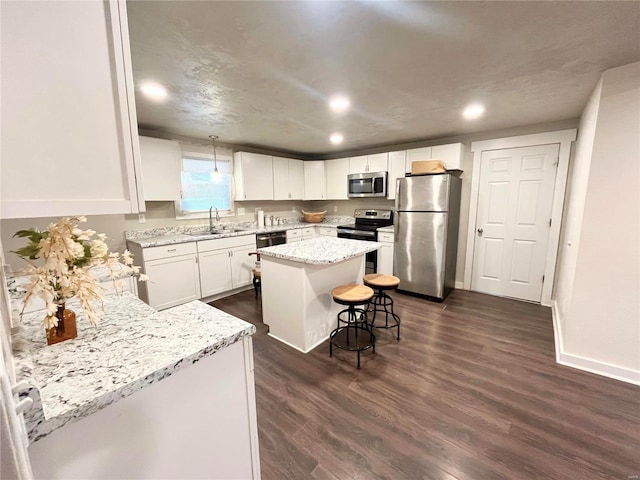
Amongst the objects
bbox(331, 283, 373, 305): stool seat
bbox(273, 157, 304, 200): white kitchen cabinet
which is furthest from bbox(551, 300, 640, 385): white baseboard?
bbox(273, 157, 304, 200): white kitchen cabinet

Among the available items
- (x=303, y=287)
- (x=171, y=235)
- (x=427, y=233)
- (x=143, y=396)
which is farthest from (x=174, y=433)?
(x=427, y=233)

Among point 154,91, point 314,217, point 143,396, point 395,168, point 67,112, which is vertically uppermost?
point 154,91

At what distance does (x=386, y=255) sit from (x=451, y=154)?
1.71 m

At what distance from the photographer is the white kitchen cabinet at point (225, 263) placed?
3.54 meters

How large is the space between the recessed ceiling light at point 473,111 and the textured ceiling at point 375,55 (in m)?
0.08

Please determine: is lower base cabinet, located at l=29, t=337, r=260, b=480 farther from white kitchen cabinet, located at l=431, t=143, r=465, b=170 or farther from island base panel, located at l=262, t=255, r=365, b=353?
white kitchen cabinet, located at l=431, t=143, r=465, b=170

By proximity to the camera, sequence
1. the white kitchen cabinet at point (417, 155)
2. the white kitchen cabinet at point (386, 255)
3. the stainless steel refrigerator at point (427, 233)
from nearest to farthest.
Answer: the stainless steel refrigerator at point (427, 233), the white kitchen cabinet at point (417, 155), the white kitchen cabinet at point (386, 255)

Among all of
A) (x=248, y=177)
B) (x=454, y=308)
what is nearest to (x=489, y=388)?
(x=454, y=308)

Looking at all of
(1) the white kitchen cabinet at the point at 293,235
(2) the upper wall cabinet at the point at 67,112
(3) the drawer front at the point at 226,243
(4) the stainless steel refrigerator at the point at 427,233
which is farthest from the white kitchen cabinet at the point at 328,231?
(2) the upper wall cabinet at the point at 67,112

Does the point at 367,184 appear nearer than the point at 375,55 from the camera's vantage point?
No

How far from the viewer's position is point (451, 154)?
3.76 m

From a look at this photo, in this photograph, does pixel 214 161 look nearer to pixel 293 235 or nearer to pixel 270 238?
pixel 270 238

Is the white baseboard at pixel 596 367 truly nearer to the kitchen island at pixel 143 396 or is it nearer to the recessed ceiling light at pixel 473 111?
the recessed ceiling light at pixel 473 111

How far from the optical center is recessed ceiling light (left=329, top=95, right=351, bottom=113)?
92.7 inches
